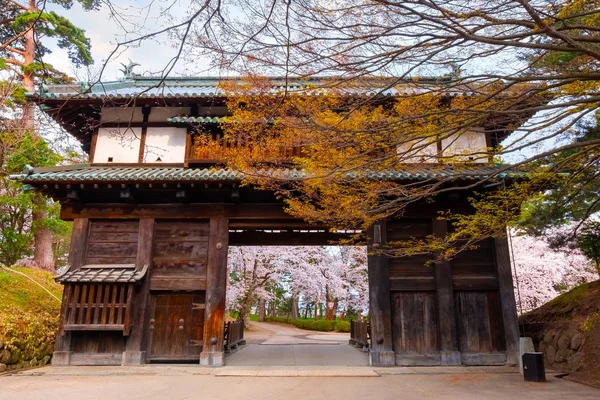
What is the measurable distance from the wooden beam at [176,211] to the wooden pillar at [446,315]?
417 cm

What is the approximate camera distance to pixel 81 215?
10250 mm

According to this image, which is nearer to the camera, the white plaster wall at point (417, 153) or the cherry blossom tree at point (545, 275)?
the white plaster wall at point (417, 153)

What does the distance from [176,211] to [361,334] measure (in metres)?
8.10

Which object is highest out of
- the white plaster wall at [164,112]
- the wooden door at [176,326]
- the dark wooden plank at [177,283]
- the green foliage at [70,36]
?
the green foliage at [70,36]

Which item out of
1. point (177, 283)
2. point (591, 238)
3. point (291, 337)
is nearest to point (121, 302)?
point (177, 283)

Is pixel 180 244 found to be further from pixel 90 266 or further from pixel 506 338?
pixel 506 338

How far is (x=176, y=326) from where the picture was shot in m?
9.79

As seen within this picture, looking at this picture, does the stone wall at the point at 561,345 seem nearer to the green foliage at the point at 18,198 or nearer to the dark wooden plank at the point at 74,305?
the dark wooden plank at the point at 74,305

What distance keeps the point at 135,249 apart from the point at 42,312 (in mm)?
3734

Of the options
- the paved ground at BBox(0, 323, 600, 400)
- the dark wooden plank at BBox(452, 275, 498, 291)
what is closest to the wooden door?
the paved ground at BBox(0, 323, 600, 400)

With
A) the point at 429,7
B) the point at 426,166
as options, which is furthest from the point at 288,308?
the point at 429,7

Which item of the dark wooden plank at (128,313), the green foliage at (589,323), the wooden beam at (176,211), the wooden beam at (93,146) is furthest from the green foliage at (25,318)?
the green foliage at (589,323)

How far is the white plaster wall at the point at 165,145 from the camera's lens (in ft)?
35.9

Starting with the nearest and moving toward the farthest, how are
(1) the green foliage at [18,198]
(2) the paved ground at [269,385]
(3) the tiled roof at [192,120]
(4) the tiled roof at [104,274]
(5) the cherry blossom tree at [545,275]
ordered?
(2) the paved ground at [269,385], (4) the tiled roof at [104,274], (3) the tiled roof at [192,120], (1) the green foliage at [18,198], (5) the cherry blossom tree at [545,275]
